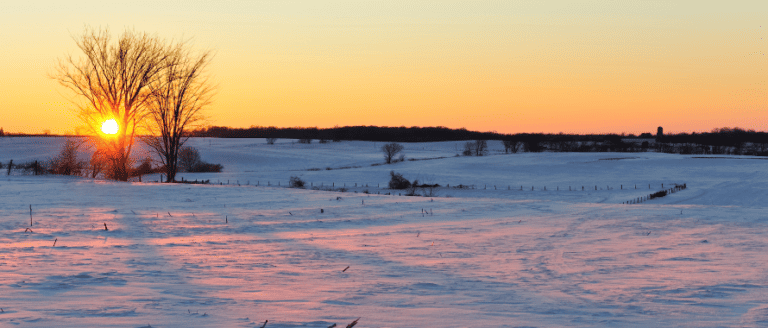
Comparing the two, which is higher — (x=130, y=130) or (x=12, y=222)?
(x=130, y=130)

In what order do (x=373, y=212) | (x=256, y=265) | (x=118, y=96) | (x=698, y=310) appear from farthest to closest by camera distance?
(x=118, y=96) < (x=373, y=212) < (x=256, y=265) < (x=698, y=310)

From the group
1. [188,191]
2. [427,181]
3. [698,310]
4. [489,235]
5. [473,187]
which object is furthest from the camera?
[427,181]

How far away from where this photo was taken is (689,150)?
298ft

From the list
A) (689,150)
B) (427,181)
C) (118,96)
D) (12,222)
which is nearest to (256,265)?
(12,222)

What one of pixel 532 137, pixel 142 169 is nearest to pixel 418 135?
pixel 532 137

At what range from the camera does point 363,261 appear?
29.9ft

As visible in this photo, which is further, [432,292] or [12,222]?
[12,222]

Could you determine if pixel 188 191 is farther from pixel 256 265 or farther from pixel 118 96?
pixel 256 265

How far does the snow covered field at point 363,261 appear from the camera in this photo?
5.91m

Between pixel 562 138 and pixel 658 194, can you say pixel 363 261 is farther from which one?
pixel 562 138

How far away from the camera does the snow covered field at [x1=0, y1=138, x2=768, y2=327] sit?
591 cm

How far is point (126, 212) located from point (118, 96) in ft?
52.6

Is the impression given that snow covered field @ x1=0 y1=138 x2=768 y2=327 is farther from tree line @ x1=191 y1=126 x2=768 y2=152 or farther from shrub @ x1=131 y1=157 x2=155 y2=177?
tree line @ x1=191 y1=126 x2=768 y2=152

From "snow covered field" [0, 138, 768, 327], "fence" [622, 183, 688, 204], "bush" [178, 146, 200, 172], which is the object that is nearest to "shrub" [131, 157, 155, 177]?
"bush" [178, 146, 200, 172]
